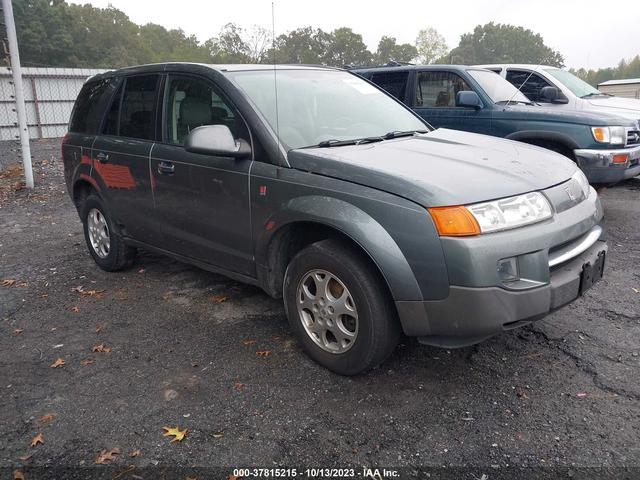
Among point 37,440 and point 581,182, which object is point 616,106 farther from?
point 37,440

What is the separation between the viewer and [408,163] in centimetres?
299

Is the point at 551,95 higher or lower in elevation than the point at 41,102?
lower

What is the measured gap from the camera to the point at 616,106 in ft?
27.5

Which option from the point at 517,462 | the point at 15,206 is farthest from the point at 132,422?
the point at 15,206

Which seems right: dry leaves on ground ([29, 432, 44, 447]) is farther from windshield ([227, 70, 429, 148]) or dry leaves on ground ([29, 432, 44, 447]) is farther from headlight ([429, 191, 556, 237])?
headlight ([429, 191, 556, 237])

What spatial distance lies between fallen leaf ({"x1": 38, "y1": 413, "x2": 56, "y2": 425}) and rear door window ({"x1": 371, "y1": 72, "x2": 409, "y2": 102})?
20.3 feet

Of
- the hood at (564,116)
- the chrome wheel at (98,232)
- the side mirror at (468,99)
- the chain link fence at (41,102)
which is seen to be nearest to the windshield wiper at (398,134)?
the chrome wheel at (98,232)

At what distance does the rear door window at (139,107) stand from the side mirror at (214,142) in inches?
41.8

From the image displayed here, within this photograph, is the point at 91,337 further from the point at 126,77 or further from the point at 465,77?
the point at 465,77

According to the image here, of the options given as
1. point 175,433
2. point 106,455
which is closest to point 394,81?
point 175,433

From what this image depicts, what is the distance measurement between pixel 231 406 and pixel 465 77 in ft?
18.9

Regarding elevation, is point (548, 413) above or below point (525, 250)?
below

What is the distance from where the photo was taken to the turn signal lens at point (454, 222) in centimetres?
255

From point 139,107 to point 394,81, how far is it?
446cm
